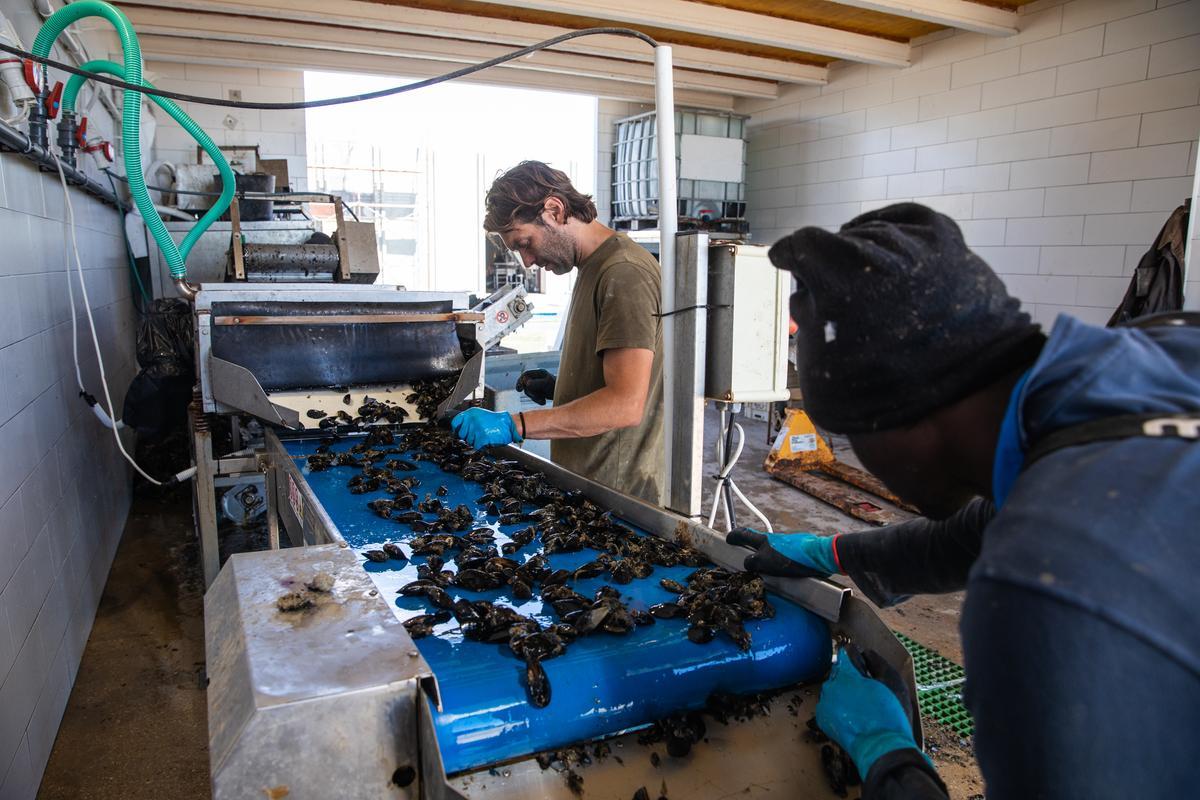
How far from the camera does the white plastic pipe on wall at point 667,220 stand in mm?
2164

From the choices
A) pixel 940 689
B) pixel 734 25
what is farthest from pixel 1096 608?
pixel 734 25

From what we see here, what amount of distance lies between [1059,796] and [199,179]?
22.0ft

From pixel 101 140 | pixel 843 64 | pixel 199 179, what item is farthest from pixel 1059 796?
pixel 843 64

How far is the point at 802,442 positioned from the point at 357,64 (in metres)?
6.02

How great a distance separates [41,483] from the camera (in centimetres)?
294

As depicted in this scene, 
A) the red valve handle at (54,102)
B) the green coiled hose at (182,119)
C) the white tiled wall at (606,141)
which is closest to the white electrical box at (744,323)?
the green coiled hose at (182,119)

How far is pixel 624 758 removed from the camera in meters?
1.22

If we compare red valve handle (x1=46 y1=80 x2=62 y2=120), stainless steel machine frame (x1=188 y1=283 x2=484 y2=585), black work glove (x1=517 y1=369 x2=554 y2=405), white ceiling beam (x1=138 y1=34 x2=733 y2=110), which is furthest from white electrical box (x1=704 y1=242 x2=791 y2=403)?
white ceiling beam (x1=138 y1=34 x2=733 y2=110)

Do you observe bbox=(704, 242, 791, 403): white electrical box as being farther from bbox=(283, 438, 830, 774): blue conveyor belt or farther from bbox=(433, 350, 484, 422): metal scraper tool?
bbox=(433, 350, 484, 422): metal scraper tool

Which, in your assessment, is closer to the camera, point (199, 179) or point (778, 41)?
point (199, 179)

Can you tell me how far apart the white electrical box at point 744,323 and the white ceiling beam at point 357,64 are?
680 centimetres

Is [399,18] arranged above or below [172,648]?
above

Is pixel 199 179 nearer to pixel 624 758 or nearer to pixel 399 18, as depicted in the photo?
pixel 399 18

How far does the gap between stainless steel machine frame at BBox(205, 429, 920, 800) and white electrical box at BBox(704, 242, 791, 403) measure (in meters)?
0.77
